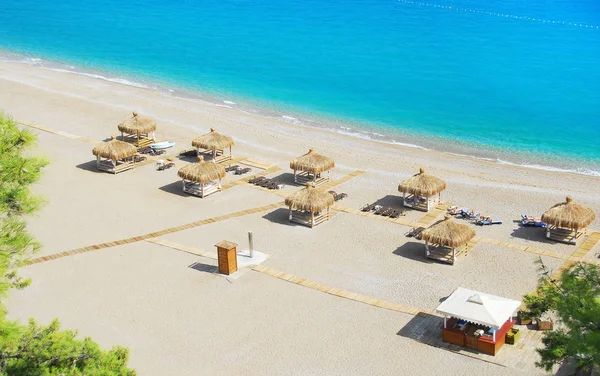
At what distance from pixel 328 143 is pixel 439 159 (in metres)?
6.17

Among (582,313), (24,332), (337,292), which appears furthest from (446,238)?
(24,332)

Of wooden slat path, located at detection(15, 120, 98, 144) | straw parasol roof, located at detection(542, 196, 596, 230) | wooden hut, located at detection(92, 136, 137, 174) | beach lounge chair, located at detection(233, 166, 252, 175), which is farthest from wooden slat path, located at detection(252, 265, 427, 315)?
wooden slat path, located at detection(15, 120, 98, 144)

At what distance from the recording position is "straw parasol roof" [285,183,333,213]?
89.8 ft

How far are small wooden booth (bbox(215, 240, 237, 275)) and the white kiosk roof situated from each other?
23.6 feet

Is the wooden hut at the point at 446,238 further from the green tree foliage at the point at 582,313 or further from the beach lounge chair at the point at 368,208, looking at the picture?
the green tree foliage at the point at 582,313

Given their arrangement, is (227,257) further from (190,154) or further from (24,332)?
(190,154)

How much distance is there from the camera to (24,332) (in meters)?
12.9

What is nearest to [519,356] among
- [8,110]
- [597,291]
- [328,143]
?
[597,291]

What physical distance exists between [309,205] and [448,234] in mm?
5608

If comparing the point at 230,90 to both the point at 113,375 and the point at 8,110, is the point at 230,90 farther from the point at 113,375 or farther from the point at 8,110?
the point at 113,375

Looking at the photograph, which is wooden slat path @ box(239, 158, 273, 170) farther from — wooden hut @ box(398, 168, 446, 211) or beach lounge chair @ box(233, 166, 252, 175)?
wooden hut @ box(398, 168, 446, 211)

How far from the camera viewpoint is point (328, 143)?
3997 centimetres

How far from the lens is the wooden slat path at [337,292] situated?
21859 millimetres

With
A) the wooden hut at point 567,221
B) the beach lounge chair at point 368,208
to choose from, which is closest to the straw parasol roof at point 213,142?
the beach lounge chair at point 368,208
